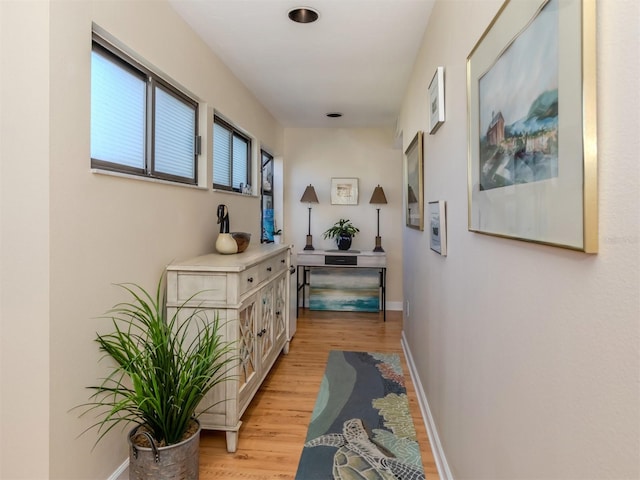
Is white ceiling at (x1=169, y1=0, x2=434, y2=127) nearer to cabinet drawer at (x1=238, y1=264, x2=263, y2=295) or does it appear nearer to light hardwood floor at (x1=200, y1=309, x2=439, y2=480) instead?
cabinet drawer at (x1=238, y1=264, x2=263, y2=295)

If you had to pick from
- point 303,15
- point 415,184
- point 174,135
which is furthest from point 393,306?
point 303,15

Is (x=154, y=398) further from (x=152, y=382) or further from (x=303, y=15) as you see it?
(x=303, y=15)

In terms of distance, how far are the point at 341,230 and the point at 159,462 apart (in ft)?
12.6

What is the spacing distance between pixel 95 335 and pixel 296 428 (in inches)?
48.8

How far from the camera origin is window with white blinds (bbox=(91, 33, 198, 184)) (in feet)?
5.82

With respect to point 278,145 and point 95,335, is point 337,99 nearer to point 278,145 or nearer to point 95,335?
point 278,145

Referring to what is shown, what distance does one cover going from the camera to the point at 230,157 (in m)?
3.54

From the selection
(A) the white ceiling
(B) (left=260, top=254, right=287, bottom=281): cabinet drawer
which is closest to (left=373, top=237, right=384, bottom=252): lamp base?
(A) the white ceiling

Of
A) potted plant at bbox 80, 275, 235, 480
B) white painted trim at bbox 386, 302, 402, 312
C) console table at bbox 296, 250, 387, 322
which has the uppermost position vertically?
console table at bbox 296, 250, 387, 322

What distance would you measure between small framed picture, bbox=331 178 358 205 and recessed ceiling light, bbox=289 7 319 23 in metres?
3.01

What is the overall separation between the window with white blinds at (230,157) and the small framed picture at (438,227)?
5.83 ft

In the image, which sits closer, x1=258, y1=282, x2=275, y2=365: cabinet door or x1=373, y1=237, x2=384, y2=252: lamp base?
x1=258, y1=282, x2=275, y2=365: cabinet door

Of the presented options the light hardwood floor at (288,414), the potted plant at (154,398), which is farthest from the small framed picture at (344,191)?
the potted plant at (154,398)

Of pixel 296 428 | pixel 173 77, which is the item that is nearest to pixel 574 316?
pixel 296 428
